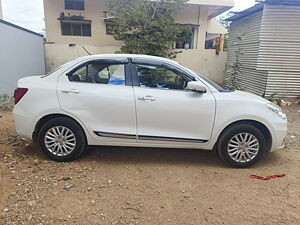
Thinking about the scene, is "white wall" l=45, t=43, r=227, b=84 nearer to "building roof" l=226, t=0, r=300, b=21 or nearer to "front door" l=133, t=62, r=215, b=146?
"building roof" l=226, t=0, r=300, b=21

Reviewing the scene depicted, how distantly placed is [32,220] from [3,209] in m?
0.38

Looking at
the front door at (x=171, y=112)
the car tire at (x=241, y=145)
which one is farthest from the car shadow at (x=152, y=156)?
the front door at (x=171, y=112)

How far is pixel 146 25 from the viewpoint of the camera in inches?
382

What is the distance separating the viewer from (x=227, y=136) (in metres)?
3.34

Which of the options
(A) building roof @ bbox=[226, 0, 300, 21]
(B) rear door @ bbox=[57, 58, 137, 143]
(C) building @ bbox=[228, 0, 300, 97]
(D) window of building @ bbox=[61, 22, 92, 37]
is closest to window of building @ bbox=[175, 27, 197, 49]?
(A) building roof @ bbox=[226, 0, 300, 21]

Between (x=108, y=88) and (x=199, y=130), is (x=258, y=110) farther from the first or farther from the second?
(x=108, y=88)

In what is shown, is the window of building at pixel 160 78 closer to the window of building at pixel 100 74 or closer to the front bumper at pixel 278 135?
the window of building at pixel 100 74

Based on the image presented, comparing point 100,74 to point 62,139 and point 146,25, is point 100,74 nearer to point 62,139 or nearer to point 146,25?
point 62,139

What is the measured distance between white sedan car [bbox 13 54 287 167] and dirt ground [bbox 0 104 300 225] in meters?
0.35

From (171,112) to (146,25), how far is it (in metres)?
7.44

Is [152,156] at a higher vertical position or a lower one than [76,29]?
lower

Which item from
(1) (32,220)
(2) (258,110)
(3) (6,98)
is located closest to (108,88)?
(1) (32,220)

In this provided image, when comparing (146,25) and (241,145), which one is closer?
(241,145)

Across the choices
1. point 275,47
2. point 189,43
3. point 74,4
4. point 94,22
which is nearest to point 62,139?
point 275,47
